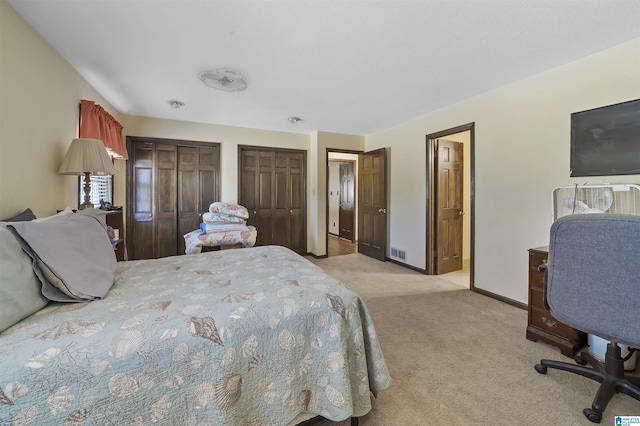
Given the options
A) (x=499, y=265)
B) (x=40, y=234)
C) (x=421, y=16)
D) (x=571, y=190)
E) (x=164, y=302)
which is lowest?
(x=499, y=265)

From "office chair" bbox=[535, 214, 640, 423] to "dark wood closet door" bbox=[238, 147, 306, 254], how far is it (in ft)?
13.3

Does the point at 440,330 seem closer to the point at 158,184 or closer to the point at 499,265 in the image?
the point at 499,265

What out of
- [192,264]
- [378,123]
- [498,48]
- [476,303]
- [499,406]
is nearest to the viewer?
[499,406]

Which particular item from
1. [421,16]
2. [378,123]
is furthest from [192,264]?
[378,123]

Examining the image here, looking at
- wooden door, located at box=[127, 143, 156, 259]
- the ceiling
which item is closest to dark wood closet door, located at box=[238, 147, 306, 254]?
wooden door, located at box=[127, 143, 156, 259]

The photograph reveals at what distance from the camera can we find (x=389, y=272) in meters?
4.16

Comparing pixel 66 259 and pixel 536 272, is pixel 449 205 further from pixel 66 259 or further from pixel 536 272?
pixel 66 259

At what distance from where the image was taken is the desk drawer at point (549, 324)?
1.96 meters

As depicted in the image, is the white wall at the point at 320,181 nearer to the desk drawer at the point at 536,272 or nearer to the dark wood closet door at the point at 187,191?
the dark wood closet door at the point at 187,191

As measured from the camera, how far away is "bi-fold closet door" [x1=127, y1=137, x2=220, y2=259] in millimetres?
4098

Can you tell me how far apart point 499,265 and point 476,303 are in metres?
0.53

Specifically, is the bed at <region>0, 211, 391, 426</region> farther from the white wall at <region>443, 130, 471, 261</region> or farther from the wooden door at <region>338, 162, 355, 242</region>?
the wooden door at <region>338, 162, 355, 242</region>

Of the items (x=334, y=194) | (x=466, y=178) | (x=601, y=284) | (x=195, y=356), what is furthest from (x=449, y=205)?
(x=334, y=194)

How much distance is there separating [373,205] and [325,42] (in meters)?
3.40
